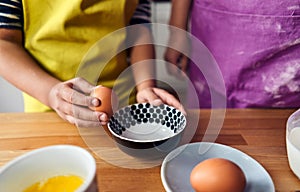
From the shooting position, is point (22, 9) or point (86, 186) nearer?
point (86, 186)

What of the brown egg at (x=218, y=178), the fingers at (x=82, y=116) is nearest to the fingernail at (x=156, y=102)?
the fingers at (x=82, y=116)

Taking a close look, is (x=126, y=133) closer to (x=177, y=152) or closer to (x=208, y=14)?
(x=177, y=152)

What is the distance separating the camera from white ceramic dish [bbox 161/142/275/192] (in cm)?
51

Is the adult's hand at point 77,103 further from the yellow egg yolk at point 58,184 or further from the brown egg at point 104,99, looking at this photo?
the yellow egg yolk at point 58,184

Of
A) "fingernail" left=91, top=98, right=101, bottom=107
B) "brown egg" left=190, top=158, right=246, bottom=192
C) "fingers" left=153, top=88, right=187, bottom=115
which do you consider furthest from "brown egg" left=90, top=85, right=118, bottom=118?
"brown egg" left=190, top=158, right=246, bottom=192

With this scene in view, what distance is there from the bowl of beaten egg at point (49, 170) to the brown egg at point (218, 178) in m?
0.17

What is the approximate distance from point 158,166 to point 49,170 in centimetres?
22

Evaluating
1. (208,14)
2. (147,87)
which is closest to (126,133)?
(147,87)

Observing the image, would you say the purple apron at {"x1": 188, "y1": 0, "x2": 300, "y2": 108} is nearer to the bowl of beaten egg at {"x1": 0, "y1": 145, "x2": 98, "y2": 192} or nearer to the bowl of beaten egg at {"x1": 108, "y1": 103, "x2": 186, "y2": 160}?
the bowl of beaten egg at {"x1": 108, "y1": 103, "x2": 186, "y2": 160}

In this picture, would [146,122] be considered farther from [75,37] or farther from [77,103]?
[75,37]

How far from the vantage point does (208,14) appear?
0.90 metres

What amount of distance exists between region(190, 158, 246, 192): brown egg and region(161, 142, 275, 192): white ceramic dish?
27 millimetres

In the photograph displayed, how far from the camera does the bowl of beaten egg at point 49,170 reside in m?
0.38

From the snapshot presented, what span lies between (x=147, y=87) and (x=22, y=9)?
317 mm
